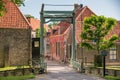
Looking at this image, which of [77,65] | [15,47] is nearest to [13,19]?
[15,47]

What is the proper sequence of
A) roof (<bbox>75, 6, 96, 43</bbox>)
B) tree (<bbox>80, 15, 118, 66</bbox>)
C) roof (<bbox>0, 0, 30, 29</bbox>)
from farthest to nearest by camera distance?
roof (<bbox>75, 6, 96, 43</bbox>) → roof (<bbox>0, 0, 30, 29</bbox>) → tree (<bbox>80, 15, 118, 66</bbox>)

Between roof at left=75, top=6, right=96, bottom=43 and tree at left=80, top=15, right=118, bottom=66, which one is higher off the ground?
roof at left=75, top=6, right=96, bottom=43

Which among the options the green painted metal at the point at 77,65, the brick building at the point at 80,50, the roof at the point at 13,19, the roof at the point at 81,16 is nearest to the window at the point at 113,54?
the brick building at the point at 80,50

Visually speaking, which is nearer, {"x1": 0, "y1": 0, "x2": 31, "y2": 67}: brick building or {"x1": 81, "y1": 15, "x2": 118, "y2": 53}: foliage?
{"x1": 81, "y1": 15, "x2": 118, "y2": 53}: foliage

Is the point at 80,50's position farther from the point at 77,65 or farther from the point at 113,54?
the point at 77,65

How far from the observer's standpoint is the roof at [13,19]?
118ft

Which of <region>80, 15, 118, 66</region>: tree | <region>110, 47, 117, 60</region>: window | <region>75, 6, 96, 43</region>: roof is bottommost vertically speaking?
<region>110, 47, 117, 60</region>: window

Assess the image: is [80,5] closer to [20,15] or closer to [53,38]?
[53,38]

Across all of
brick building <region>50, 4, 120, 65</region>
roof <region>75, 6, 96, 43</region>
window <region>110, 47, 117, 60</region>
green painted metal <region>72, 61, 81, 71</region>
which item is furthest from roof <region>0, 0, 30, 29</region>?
window <region>110, 47, 117, 60</region>

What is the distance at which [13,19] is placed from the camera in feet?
120

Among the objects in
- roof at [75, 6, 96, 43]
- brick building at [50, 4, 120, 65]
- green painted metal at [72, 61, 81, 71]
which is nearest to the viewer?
green painted metal at [72, 61, 81, 71]

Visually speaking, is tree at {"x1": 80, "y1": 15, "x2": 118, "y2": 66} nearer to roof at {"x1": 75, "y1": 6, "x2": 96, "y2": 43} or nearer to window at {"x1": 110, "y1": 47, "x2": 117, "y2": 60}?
window at {"x1": 110, "y1": 47, "x2": 117, "y2": 60}

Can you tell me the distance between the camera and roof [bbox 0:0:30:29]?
36.0 m

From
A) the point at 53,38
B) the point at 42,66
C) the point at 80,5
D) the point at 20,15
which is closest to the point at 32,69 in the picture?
the point at 42,66
